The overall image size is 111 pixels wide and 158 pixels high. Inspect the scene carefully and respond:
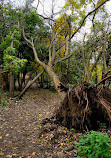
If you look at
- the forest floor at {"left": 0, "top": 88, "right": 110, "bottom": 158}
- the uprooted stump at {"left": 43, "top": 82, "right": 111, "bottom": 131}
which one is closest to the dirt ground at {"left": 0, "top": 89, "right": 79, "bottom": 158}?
the forest floor at {"left": 0, "top": 88, "right": 110, "bottom": 158}

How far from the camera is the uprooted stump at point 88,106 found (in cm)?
356

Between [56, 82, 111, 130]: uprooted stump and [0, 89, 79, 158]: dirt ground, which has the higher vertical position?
[56, 82, 111, 130]: uprooted stump

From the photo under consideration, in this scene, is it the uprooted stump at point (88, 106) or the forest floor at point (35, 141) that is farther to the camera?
the uprooted stump at point (88, 106)

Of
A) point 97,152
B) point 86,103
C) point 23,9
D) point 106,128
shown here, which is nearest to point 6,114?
point 86,103

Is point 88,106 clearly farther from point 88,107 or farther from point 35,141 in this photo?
point 35,141

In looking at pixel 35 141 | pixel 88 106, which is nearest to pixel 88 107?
pixel 88 106

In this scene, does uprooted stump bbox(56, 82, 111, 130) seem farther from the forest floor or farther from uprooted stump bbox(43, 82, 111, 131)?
the forest floor

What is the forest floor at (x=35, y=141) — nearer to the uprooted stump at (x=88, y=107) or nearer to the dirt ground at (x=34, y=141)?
the dirt ground at (x=34, y=141)

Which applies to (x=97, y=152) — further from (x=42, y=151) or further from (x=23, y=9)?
(x=23, y=9)

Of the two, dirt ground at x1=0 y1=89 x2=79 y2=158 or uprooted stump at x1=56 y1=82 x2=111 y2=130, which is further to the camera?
uprooted stump at x1=56 y1=82 x2=111 y2=130

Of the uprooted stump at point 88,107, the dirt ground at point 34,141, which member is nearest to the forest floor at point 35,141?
the dirt ground at point 34,141

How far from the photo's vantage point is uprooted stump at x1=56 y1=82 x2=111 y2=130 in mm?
3562

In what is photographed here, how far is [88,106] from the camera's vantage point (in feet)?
12.0

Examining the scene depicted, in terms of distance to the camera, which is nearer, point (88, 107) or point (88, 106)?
point (88, 107)
